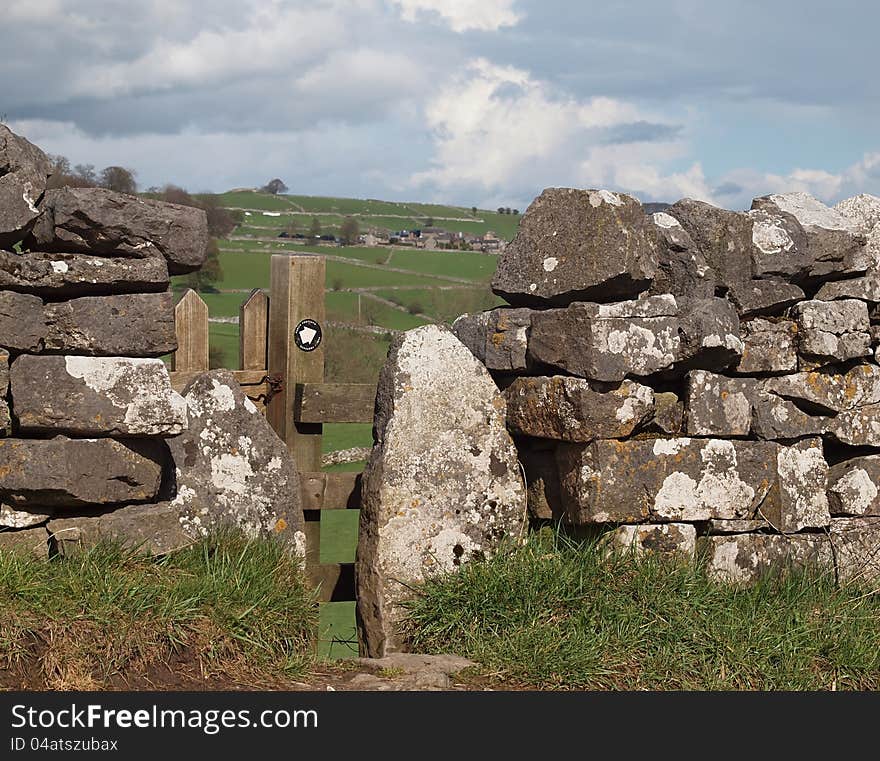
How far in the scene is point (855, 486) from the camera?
6473 millimetres

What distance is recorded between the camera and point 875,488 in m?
6.54

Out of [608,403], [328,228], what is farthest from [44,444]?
[328,228]

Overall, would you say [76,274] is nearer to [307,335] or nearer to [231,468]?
[231,468]

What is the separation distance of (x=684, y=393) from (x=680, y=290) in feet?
2.06

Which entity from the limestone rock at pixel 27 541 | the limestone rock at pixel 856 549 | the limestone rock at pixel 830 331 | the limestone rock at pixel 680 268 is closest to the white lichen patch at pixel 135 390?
the limestone rock at pixel 27 541

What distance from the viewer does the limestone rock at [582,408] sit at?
5.64 meters

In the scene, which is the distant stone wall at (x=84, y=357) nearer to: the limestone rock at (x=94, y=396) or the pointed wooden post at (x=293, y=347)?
the limestone rock at (x=94, y=396)

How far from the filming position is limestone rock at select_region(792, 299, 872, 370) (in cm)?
622

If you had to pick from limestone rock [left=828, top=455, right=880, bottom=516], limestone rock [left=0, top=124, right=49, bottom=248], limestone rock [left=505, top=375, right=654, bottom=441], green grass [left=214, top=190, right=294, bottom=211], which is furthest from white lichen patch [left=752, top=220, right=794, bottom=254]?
green grass [left=214, top=190, right=294, bottom=211]

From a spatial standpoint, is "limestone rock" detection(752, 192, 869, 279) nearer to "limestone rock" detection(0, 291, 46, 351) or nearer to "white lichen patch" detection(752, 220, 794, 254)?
"white lichen patch" detection(752, 220, 794, 254)

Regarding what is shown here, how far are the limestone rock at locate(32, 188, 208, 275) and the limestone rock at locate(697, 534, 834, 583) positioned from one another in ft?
10.5

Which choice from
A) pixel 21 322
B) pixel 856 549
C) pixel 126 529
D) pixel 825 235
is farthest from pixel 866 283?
pixel 21 322

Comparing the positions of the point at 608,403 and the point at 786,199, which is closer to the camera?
the point at 608,403

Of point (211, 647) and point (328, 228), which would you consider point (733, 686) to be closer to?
point (211, 647)
